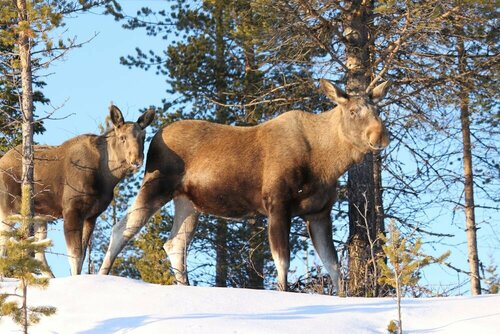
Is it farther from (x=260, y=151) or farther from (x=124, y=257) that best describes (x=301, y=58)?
(x=124, y=257)

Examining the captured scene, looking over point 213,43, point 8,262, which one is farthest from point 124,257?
point 8,262

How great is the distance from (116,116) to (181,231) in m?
1.96

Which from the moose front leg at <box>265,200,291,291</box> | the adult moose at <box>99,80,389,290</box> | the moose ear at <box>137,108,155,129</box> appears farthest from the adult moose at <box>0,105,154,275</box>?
the moose front leg at <box>265,200,291,291</box>

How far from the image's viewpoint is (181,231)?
14.8 meters

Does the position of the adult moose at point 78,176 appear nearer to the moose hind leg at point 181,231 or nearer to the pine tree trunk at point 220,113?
the moose hind leg at point 181,231

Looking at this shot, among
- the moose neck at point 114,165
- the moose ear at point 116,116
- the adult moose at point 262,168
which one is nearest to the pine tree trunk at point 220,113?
the moose neck at point 114,165

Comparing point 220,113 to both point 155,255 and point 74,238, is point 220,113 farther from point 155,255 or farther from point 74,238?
point 74,238

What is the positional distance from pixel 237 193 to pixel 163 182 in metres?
1.08

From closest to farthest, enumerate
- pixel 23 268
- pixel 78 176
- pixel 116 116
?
pixel 23 268 < pixel 116 116 < pixel 78 176

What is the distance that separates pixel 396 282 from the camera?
32.2 feet

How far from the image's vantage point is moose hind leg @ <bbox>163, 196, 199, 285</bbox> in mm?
14711

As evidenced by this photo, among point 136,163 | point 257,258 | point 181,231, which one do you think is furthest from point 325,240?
point 257,258

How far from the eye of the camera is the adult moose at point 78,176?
48.1ft

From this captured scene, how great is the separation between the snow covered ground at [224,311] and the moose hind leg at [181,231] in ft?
11.7
